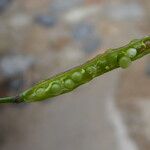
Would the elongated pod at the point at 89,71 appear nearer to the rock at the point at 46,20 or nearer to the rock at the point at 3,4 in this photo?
the rock at the point at 46,20

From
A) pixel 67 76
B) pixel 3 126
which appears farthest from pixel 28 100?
pixel 3 126

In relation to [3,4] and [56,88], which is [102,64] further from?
[3,4]

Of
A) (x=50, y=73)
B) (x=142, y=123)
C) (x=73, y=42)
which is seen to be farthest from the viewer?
(x=73, y=42)

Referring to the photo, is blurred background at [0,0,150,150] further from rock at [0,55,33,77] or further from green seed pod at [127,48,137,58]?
green seed pod at [127,48,137,58]

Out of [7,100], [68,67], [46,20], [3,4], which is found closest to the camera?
[7,100]

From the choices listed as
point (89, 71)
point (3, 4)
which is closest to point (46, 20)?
point (3, 4)

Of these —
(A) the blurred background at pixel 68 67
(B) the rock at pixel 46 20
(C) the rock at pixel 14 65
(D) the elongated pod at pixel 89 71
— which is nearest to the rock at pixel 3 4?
(A) the blurred background at pixel 68 67

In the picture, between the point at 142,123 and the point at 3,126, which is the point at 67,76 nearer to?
the point at 142,123
